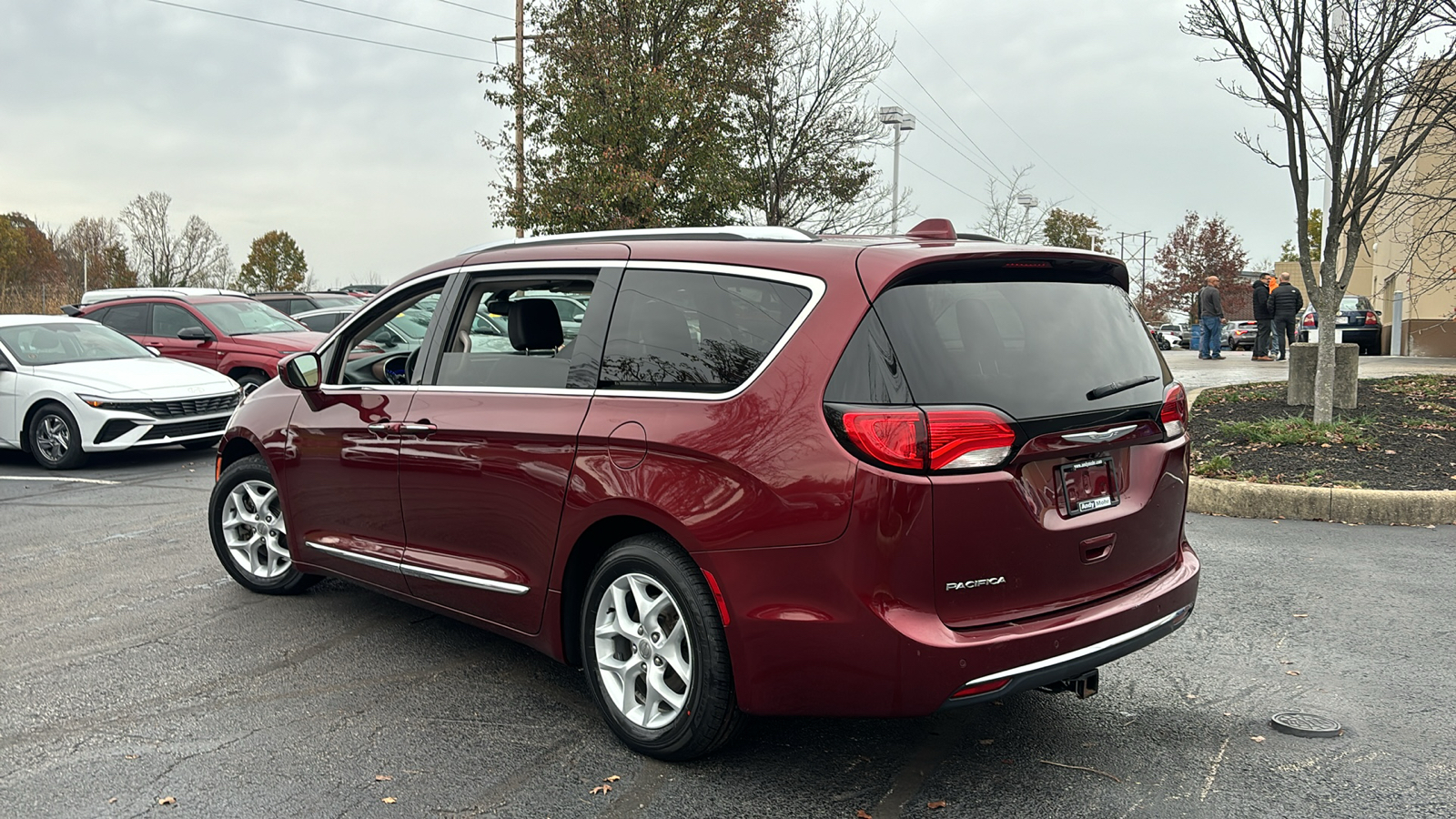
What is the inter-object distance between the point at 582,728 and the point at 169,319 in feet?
43.3

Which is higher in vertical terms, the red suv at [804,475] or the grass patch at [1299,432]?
the red suv at [804,475]

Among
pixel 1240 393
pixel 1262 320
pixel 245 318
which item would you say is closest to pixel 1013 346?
pixel 1240 393

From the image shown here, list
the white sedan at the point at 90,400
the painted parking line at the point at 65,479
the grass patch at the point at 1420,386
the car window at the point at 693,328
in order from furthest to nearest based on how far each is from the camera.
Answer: the grass patch at the point at 1420,386
the white sedan at the point at 90,400
the painted parking line at the point at 65,479
the car window at the point at 693,328

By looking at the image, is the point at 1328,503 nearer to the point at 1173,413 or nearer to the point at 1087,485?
the point at 1173,413

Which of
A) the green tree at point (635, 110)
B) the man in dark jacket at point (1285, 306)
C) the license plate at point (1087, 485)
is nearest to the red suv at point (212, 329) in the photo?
the green tree at point (635, 110)

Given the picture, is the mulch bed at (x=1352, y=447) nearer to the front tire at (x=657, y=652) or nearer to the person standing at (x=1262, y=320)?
the front tire at (x=657, y=652)

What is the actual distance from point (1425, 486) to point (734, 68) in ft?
53.7

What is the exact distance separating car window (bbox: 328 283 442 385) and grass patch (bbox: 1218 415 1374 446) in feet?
24.5

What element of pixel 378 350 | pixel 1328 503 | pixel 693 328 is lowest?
pixel 1328 503

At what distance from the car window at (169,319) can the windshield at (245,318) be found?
0.26 metres

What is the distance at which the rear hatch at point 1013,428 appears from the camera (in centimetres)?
311

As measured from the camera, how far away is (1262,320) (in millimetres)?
22734

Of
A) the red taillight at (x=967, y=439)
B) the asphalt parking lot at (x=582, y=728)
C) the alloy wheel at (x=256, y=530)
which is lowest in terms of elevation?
the asphalt parking lot at (x=582, y=728)

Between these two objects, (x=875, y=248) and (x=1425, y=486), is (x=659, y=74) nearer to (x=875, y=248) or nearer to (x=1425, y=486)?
(x=1425, y=486)
